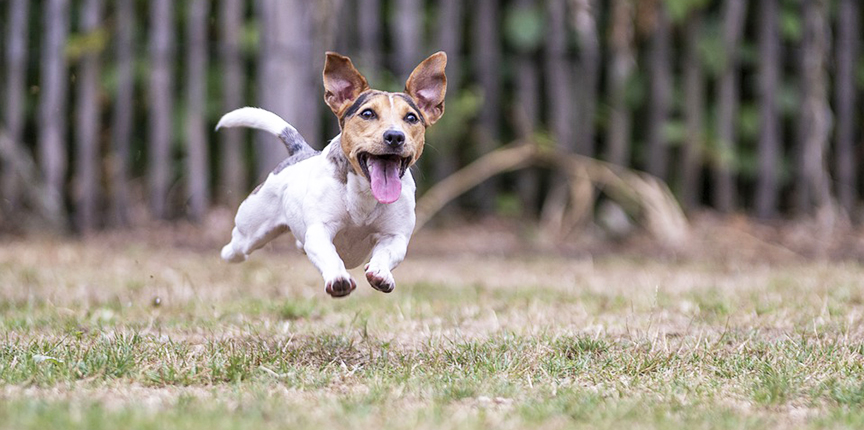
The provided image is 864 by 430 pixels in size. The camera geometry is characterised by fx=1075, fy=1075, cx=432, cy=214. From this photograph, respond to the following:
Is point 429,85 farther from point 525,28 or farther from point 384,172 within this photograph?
point 525,28

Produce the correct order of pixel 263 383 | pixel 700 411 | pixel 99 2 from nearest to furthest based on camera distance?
pixel 700 411 → pixel 263 383 → pixel 99 2

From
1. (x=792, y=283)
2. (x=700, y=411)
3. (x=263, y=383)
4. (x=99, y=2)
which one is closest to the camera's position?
(x=700, y=411)

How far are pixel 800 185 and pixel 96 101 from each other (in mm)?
5461

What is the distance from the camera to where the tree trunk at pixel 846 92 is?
8.35 metres

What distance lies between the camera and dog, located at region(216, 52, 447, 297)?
344 centimetres

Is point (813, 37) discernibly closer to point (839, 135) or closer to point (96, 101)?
point (839, 135)

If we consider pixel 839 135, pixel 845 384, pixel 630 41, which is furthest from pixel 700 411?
pixel 839 135

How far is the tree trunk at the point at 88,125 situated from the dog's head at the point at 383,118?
4.88 metres

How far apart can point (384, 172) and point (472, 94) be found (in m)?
4.80

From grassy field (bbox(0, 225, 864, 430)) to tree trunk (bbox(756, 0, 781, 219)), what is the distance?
86.4 inches

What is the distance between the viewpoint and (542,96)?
8.41 meters

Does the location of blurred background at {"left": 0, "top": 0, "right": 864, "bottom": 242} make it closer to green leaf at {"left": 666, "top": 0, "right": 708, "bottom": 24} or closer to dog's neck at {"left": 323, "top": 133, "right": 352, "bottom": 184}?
green leaf at {"left": 666, "top": 0, "right": 708, "bottom": 24}

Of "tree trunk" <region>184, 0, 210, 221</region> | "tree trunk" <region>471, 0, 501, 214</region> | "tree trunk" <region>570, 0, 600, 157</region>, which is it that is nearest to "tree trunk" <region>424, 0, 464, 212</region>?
"tree trunk" <region>471, 0, 501, 214</region>

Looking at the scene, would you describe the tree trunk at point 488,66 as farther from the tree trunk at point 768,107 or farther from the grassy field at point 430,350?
the grassy field at point 430,350
